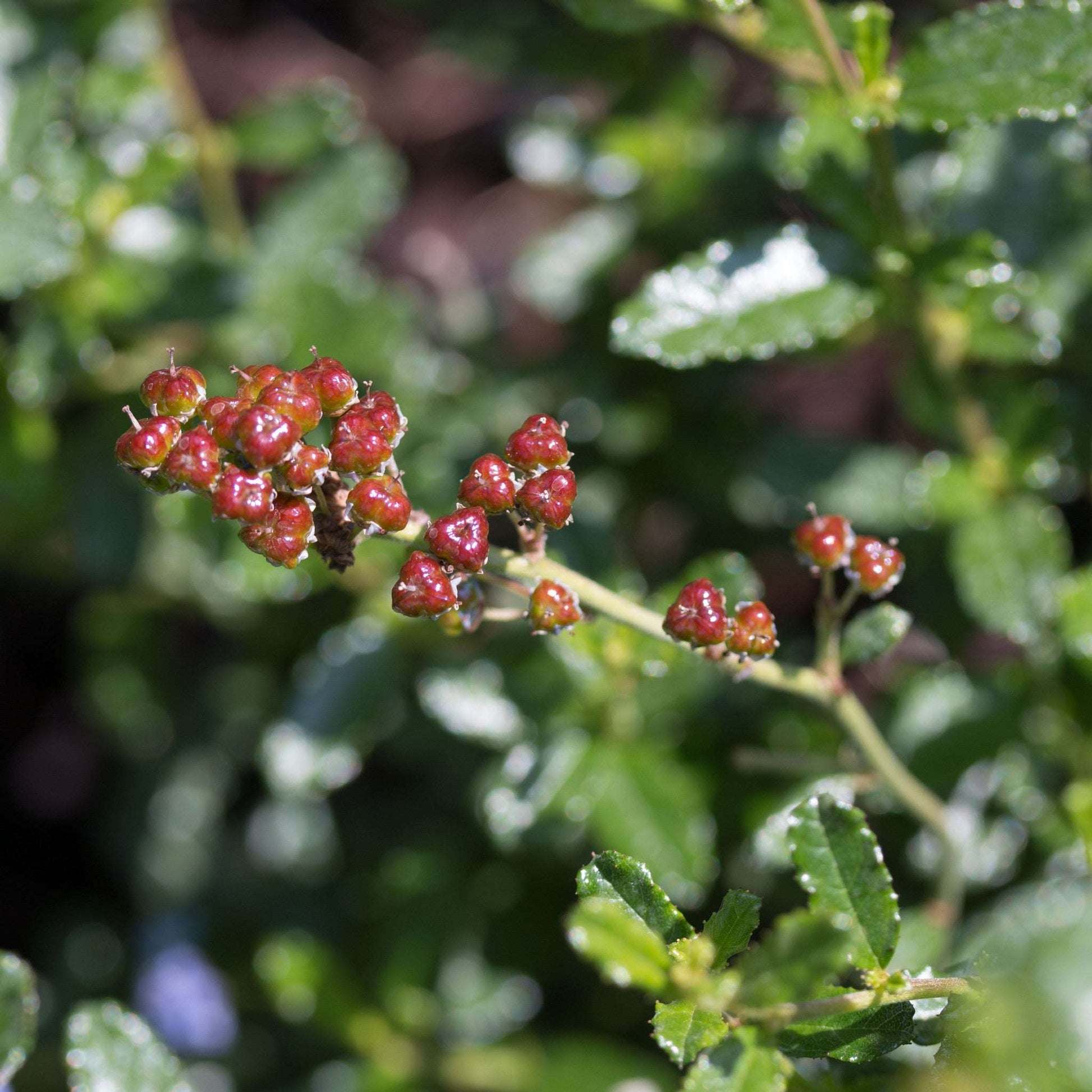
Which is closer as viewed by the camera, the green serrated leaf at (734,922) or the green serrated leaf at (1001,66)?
the green serrated leaf at (734,922)

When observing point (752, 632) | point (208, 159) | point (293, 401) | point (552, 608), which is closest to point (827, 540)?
point (752, 632)

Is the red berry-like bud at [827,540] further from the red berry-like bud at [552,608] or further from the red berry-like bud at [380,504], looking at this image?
the red berry-like bud at [380,504]

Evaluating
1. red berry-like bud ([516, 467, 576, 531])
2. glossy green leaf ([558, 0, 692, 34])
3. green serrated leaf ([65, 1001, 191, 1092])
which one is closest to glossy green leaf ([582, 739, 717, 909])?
green serrated leaf ([65, 1001, 191, 1092])

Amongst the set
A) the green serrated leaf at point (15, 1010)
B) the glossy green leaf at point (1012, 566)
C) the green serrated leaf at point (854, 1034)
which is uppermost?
the green serrated leaf at point (854, 1034)

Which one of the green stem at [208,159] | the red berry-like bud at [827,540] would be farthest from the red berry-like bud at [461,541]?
the green stem at [208,159]

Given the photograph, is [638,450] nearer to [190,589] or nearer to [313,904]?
[190,589]

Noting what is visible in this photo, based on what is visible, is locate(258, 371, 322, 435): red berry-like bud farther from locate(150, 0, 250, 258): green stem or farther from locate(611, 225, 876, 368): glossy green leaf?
locate(150, 0, 250, 258): green stem

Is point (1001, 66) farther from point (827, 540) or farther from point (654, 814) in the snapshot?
point (654, 814)
